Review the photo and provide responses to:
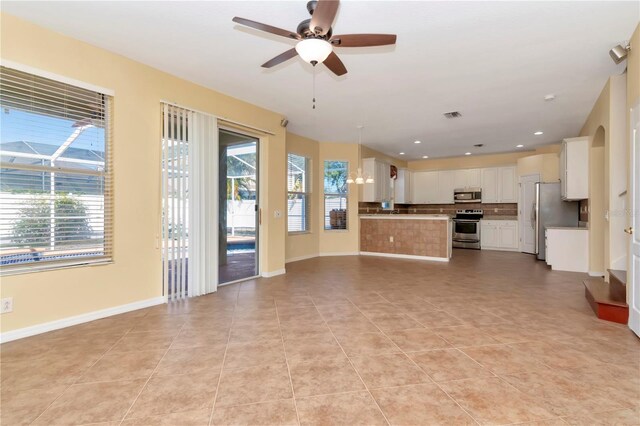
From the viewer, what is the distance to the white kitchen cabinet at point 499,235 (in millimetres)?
8164

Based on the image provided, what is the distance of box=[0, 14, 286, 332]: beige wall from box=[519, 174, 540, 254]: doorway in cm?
731

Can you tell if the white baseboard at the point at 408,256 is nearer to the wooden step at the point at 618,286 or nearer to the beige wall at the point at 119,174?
the wooden step at the point at 618,286

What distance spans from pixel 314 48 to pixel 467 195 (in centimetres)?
798

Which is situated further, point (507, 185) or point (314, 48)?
point (507, 185)

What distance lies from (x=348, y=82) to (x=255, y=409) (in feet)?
11.8

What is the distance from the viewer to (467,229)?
873cm

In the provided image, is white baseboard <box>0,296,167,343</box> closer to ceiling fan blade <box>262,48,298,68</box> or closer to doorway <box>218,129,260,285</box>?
doorway <box>218,129,260,285</box>

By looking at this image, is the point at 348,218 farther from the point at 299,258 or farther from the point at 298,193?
the point at 299,258

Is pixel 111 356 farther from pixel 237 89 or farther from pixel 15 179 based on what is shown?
pixel 237 89

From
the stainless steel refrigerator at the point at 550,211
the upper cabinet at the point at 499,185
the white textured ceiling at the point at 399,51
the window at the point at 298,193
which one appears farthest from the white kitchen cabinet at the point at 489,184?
the window at the point at 298,193

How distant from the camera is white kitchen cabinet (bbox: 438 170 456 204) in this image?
927cm

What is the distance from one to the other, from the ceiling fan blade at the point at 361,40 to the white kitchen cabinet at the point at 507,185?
7607 millimetres

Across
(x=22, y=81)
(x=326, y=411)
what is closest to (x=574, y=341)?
(x=326, y=411)

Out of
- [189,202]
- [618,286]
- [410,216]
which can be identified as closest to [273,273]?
[189,202]
